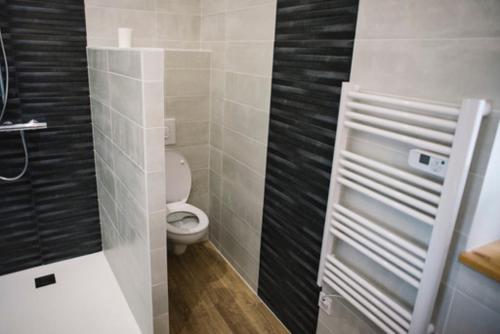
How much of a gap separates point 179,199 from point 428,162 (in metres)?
2.07

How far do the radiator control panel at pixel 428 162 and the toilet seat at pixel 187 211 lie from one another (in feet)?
5.28

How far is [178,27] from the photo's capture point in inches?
105

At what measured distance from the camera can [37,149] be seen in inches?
93.0

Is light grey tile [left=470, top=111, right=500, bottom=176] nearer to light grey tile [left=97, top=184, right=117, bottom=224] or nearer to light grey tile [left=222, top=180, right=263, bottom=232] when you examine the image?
light grey tile [left=222, top=180, right=263, bottom=232]

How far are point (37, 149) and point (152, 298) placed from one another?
1.41 m

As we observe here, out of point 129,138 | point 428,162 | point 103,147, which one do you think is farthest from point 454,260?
point 103,147

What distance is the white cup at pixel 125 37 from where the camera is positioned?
2.32 metres

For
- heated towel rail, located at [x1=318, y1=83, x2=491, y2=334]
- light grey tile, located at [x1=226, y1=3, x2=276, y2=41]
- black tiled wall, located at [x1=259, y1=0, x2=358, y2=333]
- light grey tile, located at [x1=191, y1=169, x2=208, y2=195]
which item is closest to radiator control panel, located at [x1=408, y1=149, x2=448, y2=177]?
heated towel rail, located at [x1=318, y1=83, x2=491, y2=334]

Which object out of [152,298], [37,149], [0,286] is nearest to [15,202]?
[37,149]

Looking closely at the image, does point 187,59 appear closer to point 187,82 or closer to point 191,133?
point 187,82

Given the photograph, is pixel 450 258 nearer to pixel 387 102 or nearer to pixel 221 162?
pixel 387 102

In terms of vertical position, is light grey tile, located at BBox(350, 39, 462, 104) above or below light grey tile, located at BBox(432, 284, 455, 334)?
above

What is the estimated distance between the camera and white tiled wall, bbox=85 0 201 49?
235 cm

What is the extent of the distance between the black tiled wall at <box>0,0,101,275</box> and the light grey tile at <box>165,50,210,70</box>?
58cm
